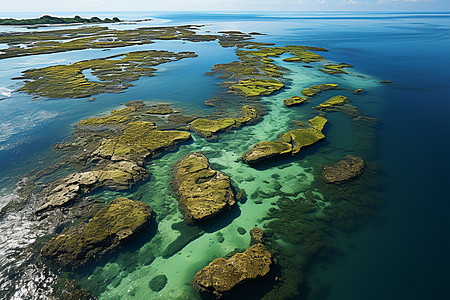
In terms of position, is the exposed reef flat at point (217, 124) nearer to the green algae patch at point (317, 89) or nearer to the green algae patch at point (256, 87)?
the green algae patch at point (256, 87)

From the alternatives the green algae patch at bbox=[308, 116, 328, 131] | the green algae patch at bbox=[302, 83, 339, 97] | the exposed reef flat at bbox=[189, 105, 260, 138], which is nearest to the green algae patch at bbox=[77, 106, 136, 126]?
the exposed reef flat at bbox=[189, 105, 260, 138]

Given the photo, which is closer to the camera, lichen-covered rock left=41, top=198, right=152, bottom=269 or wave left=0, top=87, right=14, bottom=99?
lichen-covered rock left=41, top=198, right=152, bottom=269

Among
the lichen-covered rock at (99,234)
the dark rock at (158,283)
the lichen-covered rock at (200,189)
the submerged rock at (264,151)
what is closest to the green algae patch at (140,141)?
the lichen-covered rock at (200,189)

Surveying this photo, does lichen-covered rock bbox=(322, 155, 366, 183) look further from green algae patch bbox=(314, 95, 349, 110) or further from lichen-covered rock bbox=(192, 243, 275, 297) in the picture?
green algae patch bbox=(314, 95, 349, 110)

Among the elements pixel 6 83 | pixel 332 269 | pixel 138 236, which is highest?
pixel 332 269

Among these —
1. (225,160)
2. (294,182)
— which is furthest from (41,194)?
(294,182)

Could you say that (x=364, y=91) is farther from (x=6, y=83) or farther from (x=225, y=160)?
(x=6, y=83)
